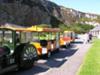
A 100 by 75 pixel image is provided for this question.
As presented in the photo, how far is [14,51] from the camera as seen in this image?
16109 millimetres

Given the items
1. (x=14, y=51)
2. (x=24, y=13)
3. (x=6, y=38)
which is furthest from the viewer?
(x=24, y=13)

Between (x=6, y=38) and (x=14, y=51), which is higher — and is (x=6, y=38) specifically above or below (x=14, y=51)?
above

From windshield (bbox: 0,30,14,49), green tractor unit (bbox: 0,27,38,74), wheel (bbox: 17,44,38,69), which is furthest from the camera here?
windshield (bbox: 0,30,14,49)

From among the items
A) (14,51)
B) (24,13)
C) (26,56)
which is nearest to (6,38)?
(14,51)

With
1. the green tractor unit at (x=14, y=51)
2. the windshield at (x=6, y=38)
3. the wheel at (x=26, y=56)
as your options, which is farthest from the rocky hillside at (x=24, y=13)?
the windshield at (x=6, y=38)

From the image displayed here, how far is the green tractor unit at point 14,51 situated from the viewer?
15258mm

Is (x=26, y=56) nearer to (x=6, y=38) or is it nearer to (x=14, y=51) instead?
(x=14, y=51)

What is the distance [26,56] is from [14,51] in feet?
2.97

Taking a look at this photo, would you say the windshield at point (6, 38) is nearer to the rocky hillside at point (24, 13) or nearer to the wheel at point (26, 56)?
the wheel at point (26, 56)

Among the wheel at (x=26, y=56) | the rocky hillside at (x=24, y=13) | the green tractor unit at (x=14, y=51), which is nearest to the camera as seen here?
the green tractor unit at (x=14, y=51)

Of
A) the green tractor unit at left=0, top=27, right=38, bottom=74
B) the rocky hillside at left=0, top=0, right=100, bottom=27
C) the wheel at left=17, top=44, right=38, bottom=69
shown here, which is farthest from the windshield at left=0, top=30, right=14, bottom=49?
the rocky hillside at left=0, top=0, right=100, bottom=27

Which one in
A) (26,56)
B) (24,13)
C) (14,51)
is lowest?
(26,56)

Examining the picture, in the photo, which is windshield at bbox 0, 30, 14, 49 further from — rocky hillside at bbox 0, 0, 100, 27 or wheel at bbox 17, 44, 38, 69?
rocky hillside at bbox 0, 0, 100, 27

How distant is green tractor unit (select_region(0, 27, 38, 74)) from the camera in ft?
50.1
